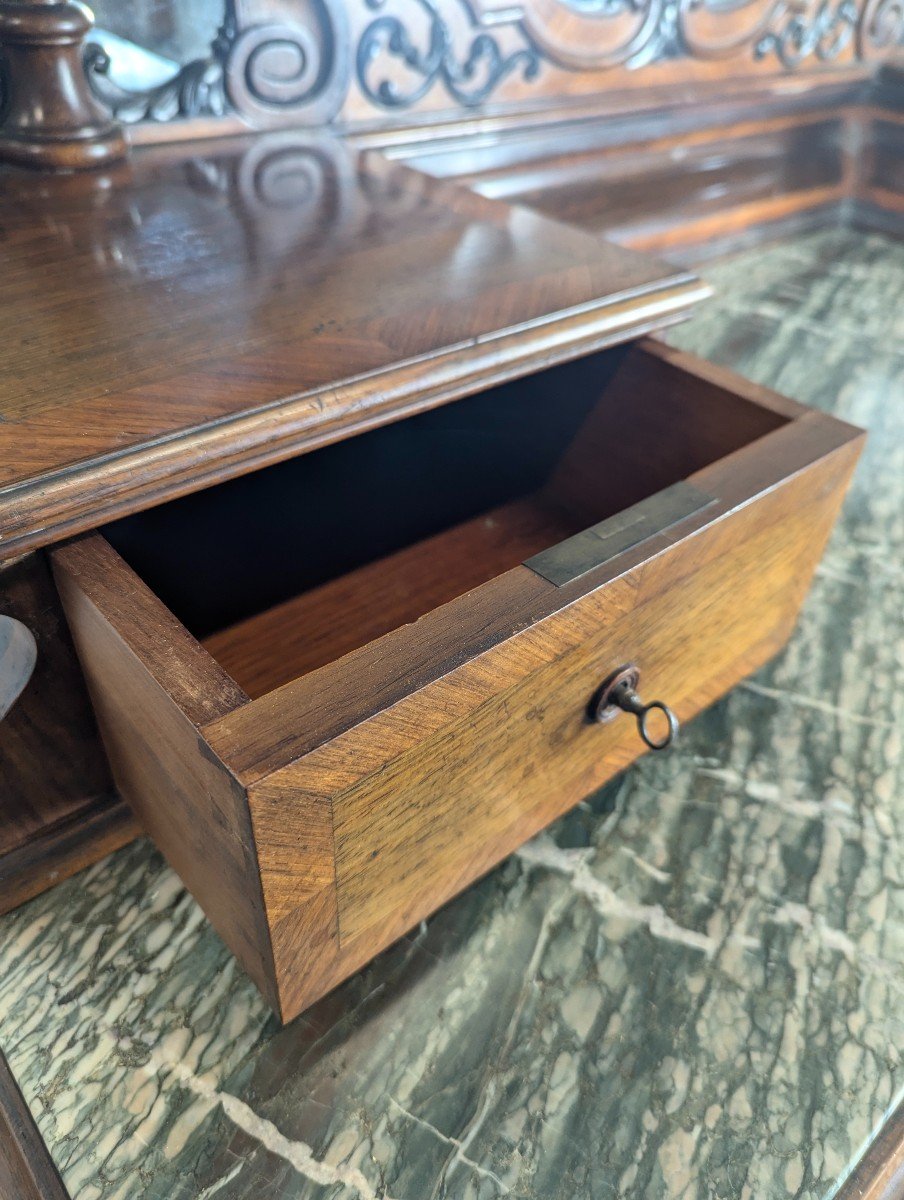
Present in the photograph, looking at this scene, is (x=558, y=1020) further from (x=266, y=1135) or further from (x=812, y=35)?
(x=812, y=35)

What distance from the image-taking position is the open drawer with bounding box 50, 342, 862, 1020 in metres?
0.39

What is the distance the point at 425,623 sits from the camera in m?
0.42

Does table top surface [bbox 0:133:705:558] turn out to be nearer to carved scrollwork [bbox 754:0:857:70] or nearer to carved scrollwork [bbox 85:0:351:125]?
carved scrollwork [bbox 85:0:351:125]

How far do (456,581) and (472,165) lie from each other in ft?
1.93

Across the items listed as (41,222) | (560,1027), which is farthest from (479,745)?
(41,222)

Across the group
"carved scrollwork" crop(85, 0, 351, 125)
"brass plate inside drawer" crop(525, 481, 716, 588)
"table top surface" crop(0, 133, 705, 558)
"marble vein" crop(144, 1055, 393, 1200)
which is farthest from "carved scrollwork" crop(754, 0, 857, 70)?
"marble vein" crop(144, 1055, 393, 1200)

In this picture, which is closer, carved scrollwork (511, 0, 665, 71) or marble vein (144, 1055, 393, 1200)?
marble vein (144, 1055, 393, 1200)

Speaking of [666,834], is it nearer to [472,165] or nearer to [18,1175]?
[18,1175]

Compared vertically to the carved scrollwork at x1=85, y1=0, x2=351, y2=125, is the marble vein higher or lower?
lower

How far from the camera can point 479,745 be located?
1.47 feet

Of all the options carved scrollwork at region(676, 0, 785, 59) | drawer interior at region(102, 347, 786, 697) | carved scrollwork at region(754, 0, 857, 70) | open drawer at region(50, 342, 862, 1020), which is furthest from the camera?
carved scrollwork at region(754, 0, 857, 70)

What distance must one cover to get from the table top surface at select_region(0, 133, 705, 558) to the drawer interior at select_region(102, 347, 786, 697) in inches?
3.5

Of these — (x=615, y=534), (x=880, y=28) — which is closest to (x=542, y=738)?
(x=615, y=534)

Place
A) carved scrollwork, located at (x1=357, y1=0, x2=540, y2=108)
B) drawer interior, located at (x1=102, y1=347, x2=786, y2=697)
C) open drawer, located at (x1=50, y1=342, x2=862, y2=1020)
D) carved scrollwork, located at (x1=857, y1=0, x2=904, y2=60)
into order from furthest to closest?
carved scrollwork, located at (x1=857, y1=0, x2=904, y2=60), carved scrollwork, located at (x1=357, y1=0, x2=540, y2=108), drawer interior, located at (x1=102, y1=347, x2=786, y2=697), open drawer, located at (x1=50, y1=342, x2=862, y2=1020)
